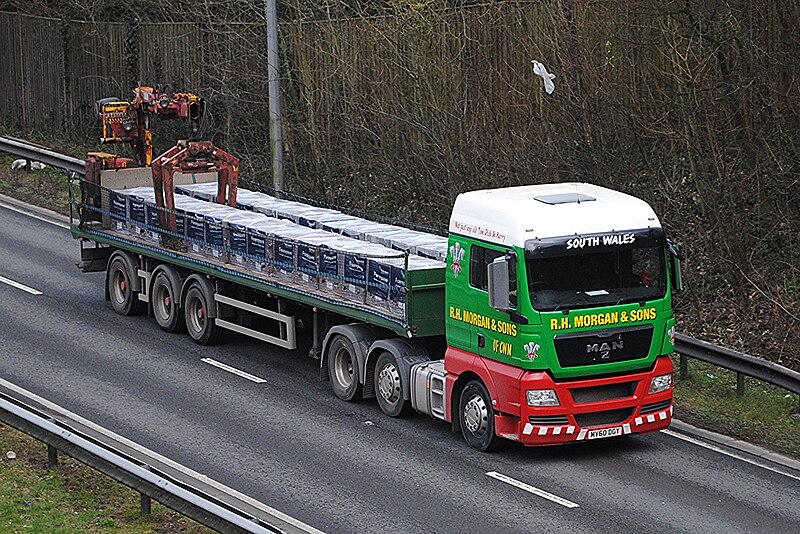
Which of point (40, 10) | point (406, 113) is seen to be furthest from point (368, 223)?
point (40, 10)

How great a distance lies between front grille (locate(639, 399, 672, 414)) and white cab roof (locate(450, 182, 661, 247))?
188 centimetres

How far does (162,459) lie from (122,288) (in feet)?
21.8

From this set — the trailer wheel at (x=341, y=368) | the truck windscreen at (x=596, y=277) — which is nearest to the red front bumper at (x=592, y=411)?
the truck windscreen at (x=596, y=277)

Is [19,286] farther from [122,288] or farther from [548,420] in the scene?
[548,420]

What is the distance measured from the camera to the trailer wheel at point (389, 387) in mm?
15664

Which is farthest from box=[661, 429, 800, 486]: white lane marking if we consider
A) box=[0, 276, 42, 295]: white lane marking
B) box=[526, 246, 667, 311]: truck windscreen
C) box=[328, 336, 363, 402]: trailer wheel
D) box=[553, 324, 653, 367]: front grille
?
box=[0, 276, 42, 295]: white lane marking

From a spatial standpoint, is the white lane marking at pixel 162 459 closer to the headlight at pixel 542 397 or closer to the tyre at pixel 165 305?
the headlight at pixel 542 397

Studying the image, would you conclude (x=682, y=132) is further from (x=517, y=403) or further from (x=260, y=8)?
(x=260, y=8)

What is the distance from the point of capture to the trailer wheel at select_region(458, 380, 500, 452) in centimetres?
1449

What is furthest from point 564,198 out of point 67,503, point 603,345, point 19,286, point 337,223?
point 19,286

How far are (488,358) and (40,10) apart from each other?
23577 millimetres

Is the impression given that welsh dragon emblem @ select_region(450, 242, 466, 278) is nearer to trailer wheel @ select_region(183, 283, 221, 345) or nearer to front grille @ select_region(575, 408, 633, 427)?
front grille @ select_region(575, 408, 633, 427)

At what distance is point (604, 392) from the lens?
14.4 meters

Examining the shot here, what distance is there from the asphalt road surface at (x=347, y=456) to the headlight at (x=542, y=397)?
0.70 metres
